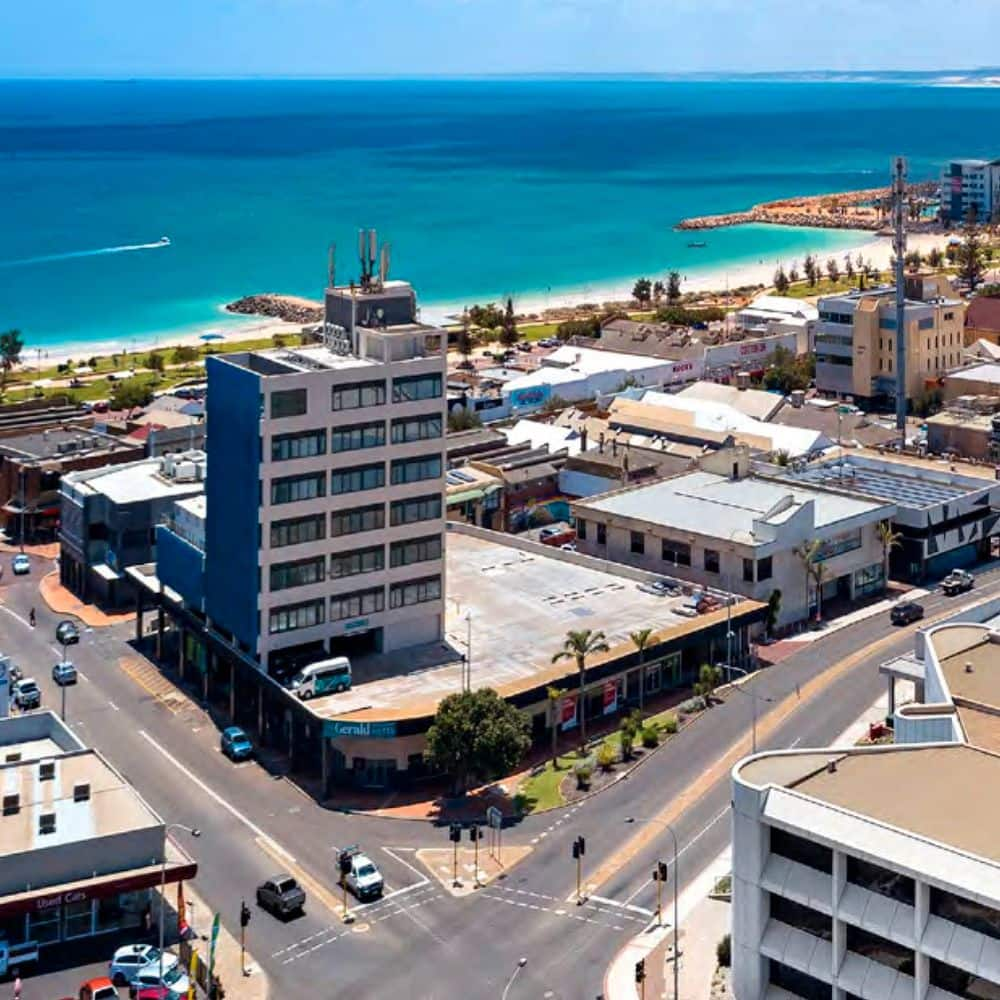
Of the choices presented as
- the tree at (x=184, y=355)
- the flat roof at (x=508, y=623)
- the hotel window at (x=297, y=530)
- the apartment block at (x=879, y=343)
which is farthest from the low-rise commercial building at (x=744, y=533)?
the tree at (x=184, y=355)

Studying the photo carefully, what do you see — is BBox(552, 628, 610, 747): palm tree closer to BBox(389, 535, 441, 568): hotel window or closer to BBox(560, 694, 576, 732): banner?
BBox(560, 694, 576, 732): banner

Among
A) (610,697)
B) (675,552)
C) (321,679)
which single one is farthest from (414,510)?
(675,552)

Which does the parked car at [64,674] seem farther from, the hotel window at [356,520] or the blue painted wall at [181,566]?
the hotel window at [356,520]

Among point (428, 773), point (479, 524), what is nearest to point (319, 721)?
point (428, 773)

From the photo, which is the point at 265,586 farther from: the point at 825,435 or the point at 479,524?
the point at 825,435

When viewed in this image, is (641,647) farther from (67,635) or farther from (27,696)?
(67,635)
